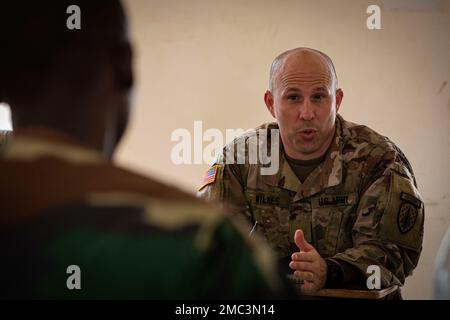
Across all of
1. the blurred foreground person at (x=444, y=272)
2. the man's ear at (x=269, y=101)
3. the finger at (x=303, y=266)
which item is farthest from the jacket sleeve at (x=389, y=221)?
the blurred foreground person at (x=444, y=272)

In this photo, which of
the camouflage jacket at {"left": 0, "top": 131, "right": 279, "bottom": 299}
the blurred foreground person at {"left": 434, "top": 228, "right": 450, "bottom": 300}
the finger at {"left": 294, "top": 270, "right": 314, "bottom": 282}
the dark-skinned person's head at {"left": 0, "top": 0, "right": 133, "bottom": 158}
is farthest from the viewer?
the finger at {"left": 294, "top": 270, "right": 314, "bottom": 282}

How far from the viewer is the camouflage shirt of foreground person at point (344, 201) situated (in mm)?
1610

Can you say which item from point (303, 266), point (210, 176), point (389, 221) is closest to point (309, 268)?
point (303, 266)

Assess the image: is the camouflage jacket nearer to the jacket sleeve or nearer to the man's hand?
the man's hand

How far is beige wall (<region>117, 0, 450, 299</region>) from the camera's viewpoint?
179 centimetres

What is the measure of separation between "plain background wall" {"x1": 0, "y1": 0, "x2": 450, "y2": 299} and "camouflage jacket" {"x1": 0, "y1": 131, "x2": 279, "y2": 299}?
47.5 inches

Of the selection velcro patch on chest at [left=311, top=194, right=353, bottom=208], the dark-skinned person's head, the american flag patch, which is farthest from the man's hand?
the dark-skinned person's head

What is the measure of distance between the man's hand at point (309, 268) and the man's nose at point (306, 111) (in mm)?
407

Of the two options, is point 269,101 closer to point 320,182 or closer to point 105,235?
point 320,182

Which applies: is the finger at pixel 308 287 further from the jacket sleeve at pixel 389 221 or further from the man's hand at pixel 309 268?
the jacket sleeve at pixel 389 221

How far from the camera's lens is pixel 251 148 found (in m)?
1.79

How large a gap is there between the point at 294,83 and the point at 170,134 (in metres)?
0.37

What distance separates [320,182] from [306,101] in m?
0.22
